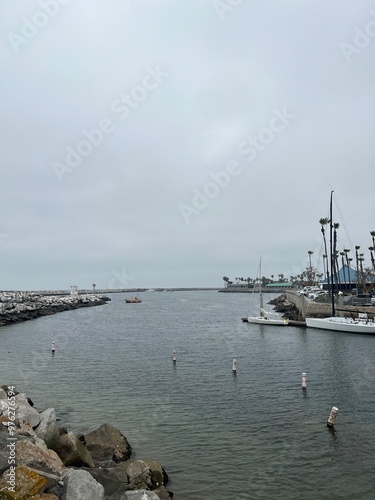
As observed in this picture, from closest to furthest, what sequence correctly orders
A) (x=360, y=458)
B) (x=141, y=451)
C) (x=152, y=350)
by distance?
(x=360, y=458), (x=141, y=451), (x=152, y=350)

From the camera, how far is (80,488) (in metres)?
9.24

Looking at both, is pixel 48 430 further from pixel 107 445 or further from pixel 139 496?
pixel 139 496

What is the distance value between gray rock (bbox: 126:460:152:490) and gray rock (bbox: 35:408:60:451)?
10.7 ft

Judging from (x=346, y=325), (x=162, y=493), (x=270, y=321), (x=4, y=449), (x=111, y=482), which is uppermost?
(x=4, y=449)

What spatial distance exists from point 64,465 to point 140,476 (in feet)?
8.61

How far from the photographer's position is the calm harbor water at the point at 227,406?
13070 millimetres

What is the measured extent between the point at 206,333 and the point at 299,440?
38.9 meters

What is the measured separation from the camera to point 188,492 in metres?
12.2

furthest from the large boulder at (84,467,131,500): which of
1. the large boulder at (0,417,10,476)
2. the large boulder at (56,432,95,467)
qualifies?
the large boulder at (0,417,10,476)

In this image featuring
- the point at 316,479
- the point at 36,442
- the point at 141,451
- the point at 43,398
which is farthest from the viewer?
the point at 43,398

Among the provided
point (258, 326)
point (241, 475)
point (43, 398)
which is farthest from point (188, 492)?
point (258, 326)

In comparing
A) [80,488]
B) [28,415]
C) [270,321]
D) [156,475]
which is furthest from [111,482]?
[270,321]

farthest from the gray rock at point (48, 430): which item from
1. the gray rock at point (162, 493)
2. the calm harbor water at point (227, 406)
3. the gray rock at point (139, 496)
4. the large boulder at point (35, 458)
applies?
the gray rock at point (139, 496)

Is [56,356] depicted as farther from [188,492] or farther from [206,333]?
[188,492]
